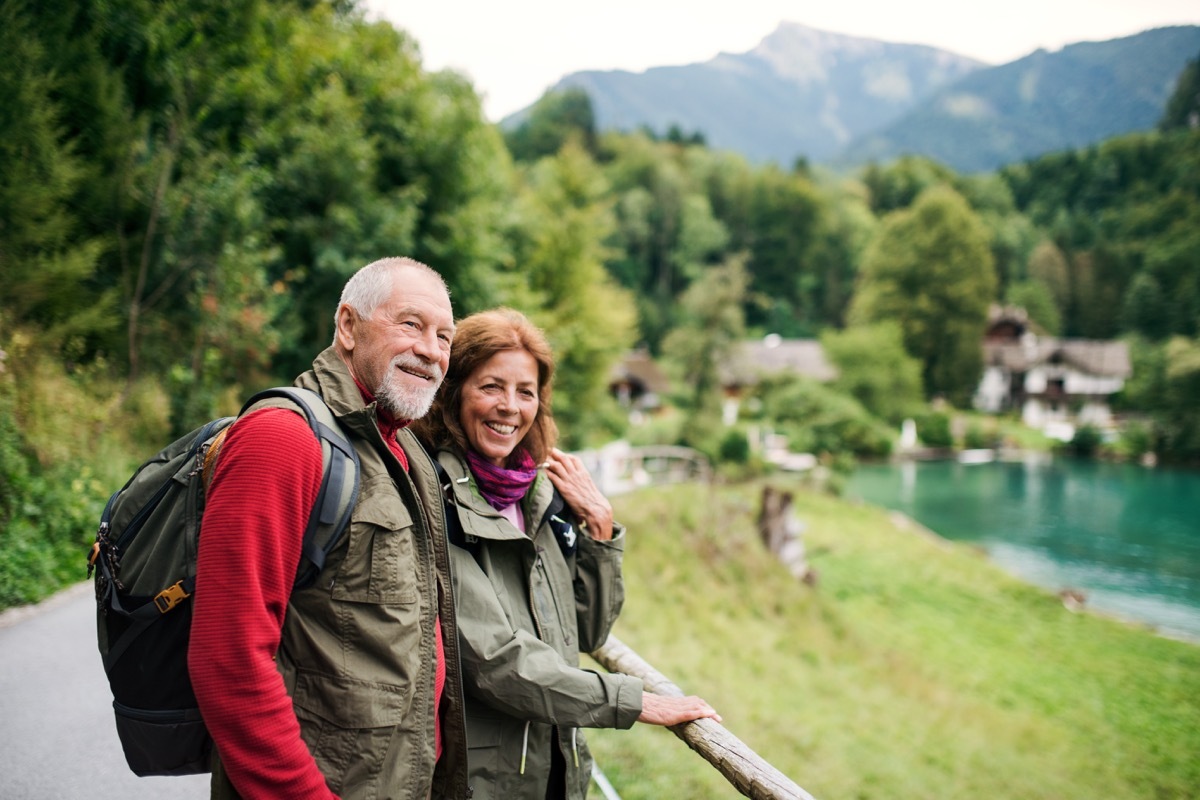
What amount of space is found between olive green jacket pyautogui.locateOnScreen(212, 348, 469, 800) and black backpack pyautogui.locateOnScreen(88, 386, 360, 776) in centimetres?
7

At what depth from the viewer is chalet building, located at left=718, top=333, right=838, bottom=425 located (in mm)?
Result: 34875

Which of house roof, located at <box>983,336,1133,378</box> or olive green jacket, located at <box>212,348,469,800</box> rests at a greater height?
olive green jacket, located at <box>212,348,469,800</box>

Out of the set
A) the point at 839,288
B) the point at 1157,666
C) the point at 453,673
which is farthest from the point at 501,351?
the point at 839,288

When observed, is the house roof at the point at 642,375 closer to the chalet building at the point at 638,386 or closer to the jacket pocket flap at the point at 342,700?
the chalet building at the point at 638,386

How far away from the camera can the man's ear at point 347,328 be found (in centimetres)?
191

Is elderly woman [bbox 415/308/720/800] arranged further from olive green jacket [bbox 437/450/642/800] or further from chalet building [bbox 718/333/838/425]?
chalet building [bbox 718/333/838/425]

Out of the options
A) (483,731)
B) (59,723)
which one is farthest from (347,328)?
(59,723)

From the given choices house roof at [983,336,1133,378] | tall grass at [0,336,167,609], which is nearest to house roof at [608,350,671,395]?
house roof at [983,336,1133,378]

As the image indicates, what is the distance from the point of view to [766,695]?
28.9 ft

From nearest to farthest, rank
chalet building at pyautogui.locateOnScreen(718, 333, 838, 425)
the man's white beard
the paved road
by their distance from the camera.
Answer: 1. the man's white beard
2. the paved road
3. chalet building at pyautogui.locateOnScreen(718, 333, 838, 425)

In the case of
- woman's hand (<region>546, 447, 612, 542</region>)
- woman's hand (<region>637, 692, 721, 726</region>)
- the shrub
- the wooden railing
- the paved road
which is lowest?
the shrub

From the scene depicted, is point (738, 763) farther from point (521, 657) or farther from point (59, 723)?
point (59, 723)

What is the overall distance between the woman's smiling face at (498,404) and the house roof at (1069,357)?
64.1 metres

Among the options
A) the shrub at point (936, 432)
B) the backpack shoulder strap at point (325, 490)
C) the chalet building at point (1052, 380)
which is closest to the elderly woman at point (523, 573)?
the backpack shoulder strap at point (325, 490)
